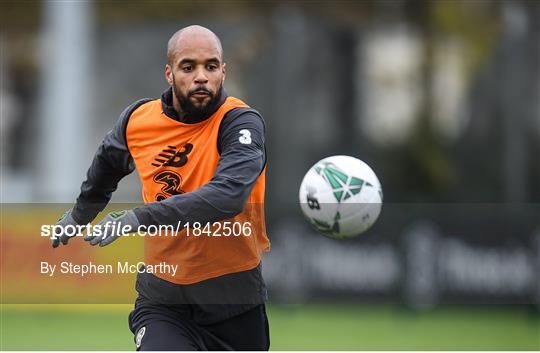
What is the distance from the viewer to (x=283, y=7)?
76.8ft

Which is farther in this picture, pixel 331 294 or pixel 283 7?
pixel 283 7

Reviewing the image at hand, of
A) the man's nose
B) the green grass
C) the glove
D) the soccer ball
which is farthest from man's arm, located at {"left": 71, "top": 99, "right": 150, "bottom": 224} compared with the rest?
the green grass

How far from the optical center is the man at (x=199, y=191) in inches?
223

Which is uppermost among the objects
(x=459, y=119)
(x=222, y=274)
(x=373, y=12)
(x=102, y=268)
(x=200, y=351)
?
(x=373, y=12)

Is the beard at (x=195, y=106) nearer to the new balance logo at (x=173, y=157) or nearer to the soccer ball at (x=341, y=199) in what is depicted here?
the new balance logo at (x=173, y=157)

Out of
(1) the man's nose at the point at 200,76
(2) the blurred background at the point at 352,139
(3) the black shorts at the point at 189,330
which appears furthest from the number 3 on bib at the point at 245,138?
(2) the blurred background at the point at 352,139

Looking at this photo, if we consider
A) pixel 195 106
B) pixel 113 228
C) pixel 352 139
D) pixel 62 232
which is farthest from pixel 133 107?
pixel 352 139

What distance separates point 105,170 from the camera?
6.21m

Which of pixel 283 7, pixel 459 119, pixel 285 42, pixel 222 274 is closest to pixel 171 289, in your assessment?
pixel 222 274

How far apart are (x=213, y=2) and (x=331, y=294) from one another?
11.4m

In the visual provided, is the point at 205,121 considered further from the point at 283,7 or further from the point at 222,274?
the point at 283,7

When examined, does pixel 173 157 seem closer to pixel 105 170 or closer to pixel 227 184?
pixel 227 184

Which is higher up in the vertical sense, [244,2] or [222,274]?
[244,2]

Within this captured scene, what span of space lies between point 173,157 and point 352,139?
14.6m
